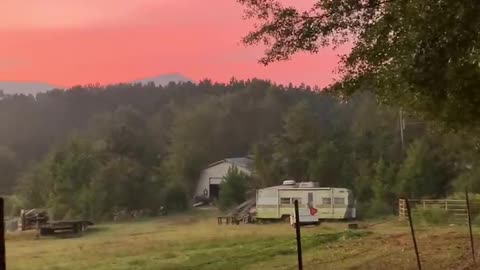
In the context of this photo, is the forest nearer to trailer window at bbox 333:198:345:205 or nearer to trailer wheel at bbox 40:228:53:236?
trailer window at bbox 333:198:345:205

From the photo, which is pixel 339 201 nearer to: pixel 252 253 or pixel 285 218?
pixel 285 218

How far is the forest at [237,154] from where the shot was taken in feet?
142

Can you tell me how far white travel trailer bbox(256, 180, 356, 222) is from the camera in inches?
1411

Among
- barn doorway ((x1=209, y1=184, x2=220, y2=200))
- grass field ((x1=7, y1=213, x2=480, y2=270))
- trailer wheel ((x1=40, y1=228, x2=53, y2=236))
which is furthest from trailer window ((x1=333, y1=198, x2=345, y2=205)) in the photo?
barn doorway ((x1=209, y1=184, x2=220, y2=200))

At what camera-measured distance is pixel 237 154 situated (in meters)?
→ 74.6

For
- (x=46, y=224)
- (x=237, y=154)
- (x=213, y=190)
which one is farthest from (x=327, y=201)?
(x=237, y=154)

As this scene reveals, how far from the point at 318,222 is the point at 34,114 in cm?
6983

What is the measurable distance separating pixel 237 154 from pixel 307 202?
3873 centimetres

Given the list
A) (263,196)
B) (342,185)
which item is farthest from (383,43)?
(342,185)

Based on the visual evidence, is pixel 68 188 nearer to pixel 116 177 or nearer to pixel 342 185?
pixel 116 177

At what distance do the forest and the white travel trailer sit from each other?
451 cm

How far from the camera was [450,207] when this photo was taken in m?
31.0

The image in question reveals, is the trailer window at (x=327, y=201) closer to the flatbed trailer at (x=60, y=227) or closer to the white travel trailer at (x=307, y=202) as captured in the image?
the white travel trailer at (x=307, y=202)

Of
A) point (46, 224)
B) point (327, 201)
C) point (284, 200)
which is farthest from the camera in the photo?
point (46, 224)
